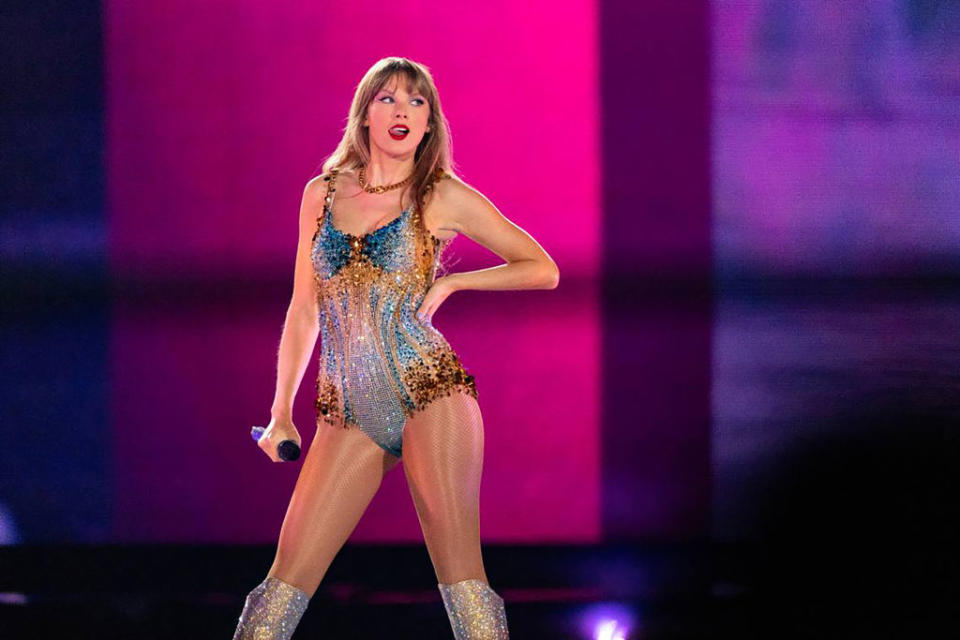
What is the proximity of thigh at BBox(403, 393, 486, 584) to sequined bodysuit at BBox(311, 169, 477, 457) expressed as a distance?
0.14ft

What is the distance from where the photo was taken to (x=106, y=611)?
4070 mm

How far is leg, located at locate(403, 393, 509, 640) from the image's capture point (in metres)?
2.53

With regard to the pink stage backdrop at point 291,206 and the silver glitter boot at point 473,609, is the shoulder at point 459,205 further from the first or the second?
the pink stage backdrop at point 291,206

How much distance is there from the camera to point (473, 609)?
252cm

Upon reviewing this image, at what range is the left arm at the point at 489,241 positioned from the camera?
8.81 feet

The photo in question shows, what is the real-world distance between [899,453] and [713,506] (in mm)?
713

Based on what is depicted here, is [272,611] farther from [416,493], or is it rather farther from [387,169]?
[387,169]

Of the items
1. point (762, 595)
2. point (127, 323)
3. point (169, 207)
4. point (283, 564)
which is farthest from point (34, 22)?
point (762, 595)

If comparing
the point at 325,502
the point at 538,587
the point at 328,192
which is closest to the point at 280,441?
the point at 325,502

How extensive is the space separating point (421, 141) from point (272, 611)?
108cm

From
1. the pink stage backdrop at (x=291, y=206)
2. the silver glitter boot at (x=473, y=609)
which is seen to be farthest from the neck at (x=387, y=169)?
the pink stage backdrop at (x=291, y=206)

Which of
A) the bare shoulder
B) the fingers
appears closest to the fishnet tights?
the fingers

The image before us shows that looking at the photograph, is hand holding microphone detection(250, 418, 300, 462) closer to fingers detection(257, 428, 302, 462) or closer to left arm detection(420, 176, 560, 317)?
Result: fingers detection(257, 428, 302, 462)

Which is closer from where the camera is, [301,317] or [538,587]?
[301,317]
